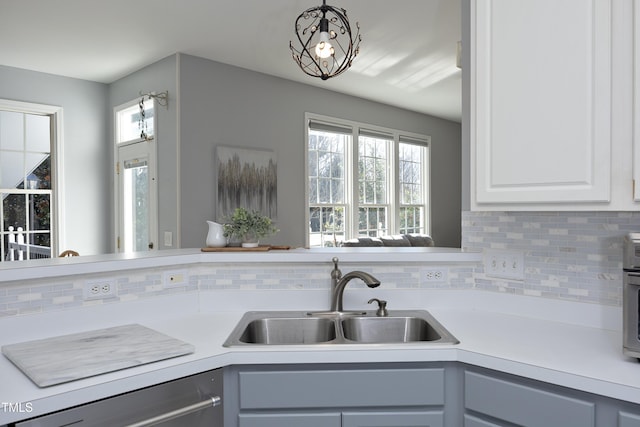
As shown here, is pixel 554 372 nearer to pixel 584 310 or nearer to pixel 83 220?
pixel 584 310

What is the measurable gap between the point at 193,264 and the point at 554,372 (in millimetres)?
1381

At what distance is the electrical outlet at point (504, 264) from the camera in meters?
1.86

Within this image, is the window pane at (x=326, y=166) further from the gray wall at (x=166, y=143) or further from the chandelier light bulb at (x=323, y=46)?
the chandelier light bulb at (x=323, y=46)

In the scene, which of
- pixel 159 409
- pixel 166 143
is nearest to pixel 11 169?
pixel 166 143

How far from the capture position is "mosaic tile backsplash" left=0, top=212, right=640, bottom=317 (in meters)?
1.60

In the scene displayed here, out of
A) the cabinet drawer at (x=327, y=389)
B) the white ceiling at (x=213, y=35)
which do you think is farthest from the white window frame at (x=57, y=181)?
the cabinet drawer at (x=327, y=389)

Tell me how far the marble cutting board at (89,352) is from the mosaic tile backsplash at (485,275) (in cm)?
16

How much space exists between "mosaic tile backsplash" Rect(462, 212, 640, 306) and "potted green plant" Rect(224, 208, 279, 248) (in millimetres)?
925

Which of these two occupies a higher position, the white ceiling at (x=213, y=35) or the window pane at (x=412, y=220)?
the white ceiling at (x=213, y=35)

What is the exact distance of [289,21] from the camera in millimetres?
3469

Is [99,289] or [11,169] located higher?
[11,169]

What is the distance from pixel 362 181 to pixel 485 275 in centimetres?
401

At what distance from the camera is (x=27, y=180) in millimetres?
4617

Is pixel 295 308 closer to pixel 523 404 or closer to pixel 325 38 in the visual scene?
pixel 523 404
